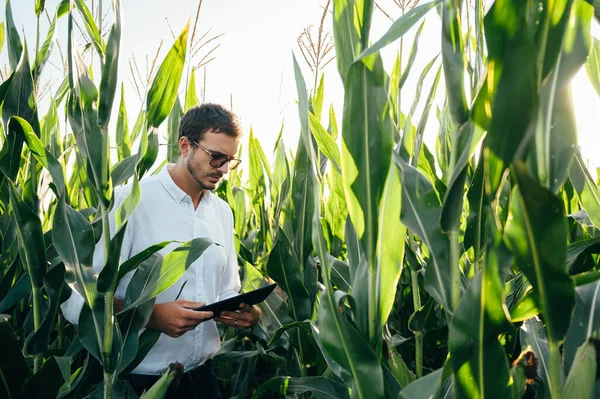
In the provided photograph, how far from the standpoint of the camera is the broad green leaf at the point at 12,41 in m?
1.45

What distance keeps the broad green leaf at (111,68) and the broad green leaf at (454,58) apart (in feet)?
2.30

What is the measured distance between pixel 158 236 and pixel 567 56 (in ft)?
4.33

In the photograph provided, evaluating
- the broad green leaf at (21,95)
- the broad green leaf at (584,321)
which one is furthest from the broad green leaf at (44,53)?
the broad green leaf at (584,321)

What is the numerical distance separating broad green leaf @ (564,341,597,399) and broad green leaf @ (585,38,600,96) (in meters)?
0.71

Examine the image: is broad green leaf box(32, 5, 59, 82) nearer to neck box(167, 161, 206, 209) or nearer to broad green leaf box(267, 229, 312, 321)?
neck box(167, 161, 206, 209)

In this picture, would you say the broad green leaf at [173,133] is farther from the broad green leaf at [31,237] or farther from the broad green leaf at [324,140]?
the broad green leaf at [324,140]

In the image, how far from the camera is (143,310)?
133cm

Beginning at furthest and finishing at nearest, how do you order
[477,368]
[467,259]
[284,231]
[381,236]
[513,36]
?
[284,231] < [467,259] < [381,236] < [477,368] < [513,36]

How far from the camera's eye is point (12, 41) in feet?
4.81

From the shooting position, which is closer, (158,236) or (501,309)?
(501,309)

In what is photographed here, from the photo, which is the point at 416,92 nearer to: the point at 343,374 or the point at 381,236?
the point at 381,236

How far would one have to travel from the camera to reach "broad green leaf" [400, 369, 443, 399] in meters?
0.75

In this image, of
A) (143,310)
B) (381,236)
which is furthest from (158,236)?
(381,236)

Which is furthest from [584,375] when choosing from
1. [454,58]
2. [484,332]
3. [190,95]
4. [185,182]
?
[190,95]
